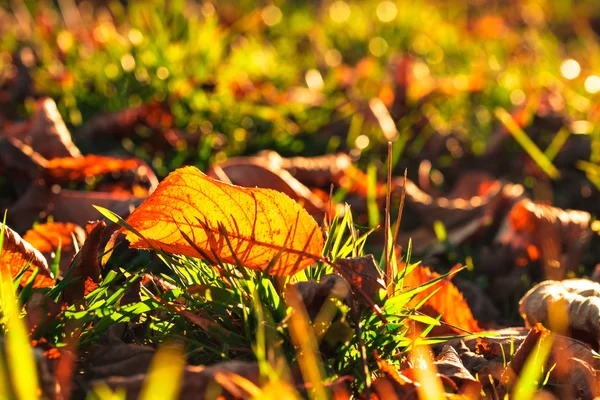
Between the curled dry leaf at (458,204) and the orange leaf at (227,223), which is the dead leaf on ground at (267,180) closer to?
the curled dry leaf at (458,204)

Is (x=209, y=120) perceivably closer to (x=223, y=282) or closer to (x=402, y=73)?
(x=402, y=73)

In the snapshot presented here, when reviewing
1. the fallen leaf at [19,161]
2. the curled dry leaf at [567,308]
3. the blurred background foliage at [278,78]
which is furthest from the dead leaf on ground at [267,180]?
the curled dry leaf at [567,308]

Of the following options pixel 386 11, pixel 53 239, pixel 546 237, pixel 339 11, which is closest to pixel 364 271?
pixel 53 239

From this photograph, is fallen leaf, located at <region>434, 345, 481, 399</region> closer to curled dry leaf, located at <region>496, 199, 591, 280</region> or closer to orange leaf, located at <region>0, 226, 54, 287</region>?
orange leaf, located at <region>0, 226, 54, 287</region>

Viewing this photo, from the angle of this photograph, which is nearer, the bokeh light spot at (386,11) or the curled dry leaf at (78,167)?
the curled dry leaf at (78,167)

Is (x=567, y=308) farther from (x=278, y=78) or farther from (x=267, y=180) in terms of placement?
(x=278, y=78)

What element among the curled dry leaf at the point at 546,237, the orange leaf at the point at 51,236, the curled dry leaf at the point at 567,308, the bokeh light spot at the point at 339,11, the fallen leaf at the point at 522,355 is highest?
the bokeh light spot at the point at 339,11

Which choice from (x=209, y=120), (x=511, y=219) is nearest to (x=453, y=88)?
(x=209, y=120)

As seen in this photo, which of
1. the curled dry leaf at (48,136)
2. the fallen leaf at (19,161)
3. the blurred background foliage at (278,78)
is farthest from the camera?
the blurred background foliage at (278,78)
